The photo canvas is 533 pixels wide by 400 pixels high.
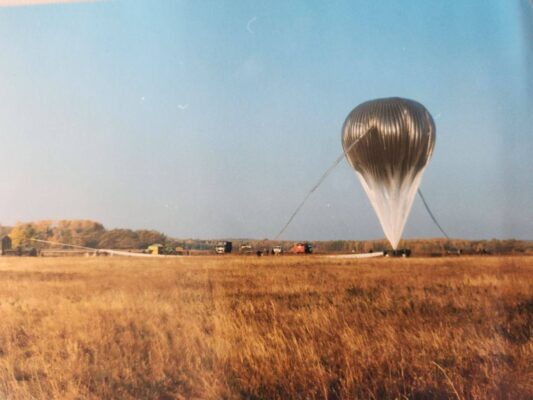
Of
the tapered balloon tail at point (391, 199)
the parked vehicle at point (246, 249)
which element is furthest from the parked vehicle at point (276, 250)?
the tapered balloon tail at point (391, 199)

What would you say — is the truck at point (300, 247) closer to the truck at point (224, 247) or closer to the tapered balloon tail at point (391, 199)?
the tapered balloon tail at point (391, 199)

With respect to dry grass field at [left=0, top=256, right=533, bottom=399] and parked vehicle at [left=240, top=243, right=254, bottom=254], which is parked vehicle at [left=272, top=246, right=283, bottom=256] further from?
dry grass field at [left=0, top=256, right=533, bottom=399]

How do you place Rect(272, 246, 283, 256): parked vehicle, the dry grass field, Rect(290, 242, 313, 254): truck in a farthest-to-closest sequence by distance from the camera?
Rect(290, 242, 313, 254): truck
Rect(272, 246, 283, 256): parked vehicle
the dry grass field

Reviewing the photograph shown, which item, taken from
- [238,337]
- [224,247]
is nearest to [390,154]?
[224,247]

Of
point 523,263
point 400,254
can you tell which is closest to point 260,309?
point 523,263

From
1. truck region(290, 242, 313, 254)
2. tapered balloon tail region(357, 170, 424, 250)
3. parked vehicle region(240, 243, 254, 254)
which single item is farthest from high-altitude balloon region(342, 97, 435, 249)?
parked vehicle region(240, 243, 254, 254)
